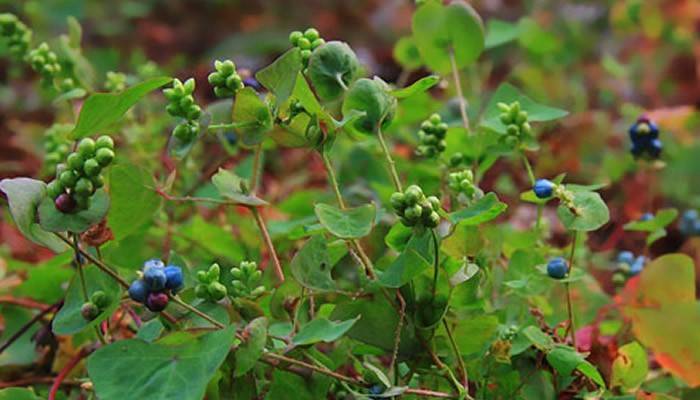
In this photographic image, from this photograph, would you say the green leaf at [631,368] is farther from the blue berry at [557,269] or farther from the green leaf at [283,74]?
the green leaf at [283,74]

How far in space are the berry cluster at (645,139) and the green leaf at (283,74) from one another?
401mm

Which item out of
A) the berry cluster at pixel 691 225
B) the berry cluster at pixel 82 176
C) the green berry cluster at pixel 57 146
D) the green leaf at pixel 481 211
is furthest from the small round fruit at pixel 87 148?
the berry cluster at pixel 691 225

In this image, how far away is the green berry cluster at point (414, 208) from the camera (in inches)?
23.1

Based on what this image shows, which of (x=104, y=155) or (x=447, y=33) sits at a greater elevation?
(x=104, y=155)

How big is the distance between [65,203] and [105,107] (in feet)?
0.22

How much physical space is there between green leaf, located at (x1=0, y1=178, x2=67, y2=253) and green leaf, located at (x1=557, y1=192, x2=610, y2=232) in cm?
32

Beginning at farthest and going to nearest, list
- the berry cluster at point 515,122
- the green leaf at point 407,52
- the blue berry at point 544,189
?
the green leaf at point 407,52
the berry cluster at point 515,122
the blue berry at point 544,189

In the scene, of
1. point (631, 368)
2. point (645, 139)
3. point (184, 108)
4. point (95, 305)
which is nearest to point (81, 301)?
point (95, 305)

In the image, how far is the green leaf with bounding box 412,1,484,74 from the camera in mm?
867

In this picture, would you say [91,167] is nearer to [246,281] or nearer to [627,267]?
[246,281]

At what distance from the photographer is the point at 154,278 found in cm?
59

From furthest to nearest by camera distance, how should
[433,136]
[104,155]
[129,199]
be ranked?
[433,136]
[129,199]
[104,155]

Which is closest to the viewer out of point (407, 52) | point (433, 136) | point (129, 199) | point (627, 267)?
point (129, 199)

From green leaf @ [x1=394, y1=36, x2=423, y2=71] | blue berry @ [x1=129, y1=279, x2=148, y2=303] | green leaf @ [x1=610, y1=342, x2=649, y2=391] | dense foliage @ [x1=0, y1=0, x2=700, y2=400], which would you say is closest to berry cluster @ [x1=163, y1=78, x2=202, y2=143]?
dense foliage @ [x1=0, y1=0, x2=700, y2=400]
